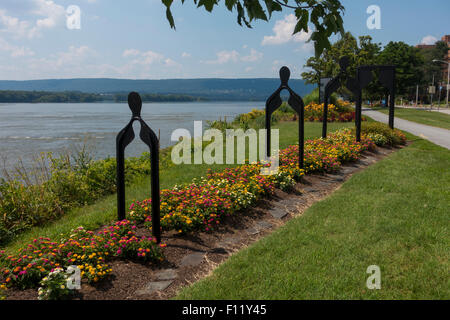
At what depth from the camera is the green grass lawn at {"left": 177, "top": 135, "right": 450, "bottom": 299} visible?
3.32 meters

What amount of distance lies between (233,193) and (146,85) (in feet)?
512

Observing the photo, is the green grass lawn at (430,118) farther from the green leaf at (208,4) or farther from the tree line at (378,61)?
the green leaf at (208,4)

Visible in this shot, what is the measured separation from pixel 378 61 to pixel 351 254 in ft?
183

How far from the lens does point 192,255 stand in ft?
13.9

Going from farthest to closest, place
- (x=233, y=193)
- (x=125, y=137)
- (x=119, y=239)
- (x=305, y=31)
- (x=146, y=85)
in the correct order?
(x=146, y=85) < (x=233, y=193) < (x=125, y=137) < (x=119, y=239) < (x=305, y=31)

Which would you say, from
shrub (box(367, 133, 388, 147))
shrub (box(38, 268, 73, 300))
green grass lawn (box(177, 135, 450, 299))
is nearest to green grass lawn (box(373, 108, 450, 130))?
shrub (box(367, 133, 388, 147))

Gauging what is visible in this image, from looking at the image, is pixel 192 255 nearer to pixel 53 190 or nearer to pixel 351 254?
pixel 351 254

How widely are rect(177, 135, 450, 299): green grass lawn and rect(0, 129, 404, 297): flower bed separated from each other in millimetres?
A: 890

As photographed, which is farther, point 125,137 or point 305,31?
point 125,137

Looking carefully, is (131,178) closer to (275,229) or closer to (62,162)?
(62,162)

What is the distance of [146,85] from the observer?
154375 mm

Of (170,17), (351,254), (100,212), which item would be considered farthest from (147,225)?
(170,17)
